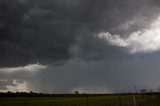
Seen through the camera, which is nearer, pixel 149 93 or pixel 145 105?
pixel 145 105

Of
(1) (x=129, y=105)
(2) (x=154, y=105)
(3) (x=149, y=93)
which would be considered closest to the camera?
(1) (x=129, y=105)

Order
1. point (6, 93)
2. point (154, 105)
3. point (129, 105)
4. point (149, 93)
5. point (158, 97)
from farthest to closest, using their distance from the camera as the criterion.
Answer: point (6, 93), point (149, 93), point (158, 97), point (154, 105), point (129, 105)

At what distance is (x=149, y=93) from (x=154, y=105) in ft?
27.3

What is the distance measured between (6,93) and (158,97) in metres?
24.6

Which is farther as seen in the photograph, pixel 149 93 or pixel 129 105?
pixel 149 93

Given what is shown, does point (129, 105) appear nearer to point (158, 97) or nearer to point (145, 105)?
point (145, 105)

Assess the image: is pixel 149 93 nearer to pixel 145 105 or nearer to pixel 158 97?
pixel 158 97

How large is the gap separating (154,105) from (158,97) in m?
4.36

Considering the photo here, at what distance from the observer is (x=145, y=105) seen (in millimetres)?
36625

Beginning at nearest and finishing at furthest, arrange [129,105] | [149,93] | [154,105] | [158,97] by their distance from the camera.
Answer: [129,105], [154,105], [158,97], [149,93]

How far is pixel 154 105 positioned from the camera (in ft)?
126

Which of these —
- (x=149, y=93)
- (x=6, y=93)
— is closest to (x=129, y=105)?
(x=149, y=93)

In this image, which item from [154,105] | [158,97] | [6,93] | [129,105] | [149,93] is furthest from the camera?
[6,93]

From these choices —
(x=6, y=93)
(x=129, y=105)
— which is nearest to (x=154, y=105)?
(x=129, y=105)
